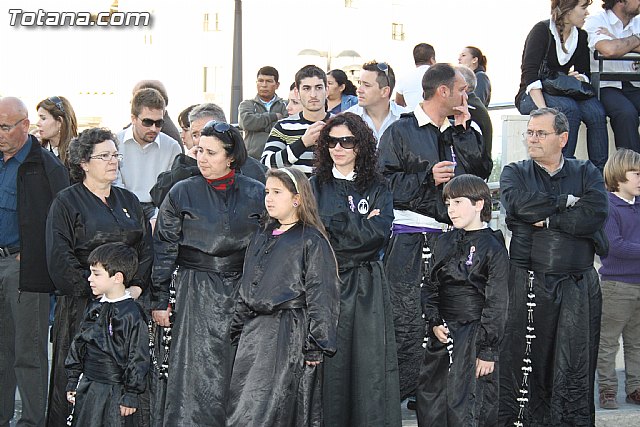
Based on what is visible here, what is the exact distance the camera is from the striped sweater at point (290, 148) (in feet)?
23.5

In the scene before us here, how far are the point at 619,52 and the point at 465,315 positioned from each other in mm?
4473

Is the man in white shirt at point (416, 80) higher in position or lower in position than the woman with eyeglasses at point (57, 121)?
higher

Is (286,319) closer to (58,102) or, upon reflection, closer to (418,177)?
(418,177)

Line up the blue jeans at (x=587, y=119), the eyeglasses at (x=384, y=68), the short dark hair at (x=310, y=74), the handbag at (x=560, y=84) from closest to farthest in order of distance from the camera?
the short dark hair at (x=310, y=74), the eyeglasses at (x=384, y=68), the handbag at (x=560, y=84), the blue jeans at (x=587, y=119)

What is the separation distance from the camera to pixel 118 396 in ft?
18.7

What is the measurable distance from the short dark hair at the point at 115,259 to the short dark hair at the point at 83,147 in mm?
699

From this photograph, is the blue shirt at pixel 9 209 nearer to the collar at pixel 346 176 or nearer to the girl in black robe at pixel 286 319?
the girl in black robe at pixel 286 319

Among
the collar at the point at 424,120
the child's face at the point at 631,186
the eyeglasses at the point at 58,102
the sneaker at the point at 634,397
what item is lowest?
the sneaker at the point at 634,397

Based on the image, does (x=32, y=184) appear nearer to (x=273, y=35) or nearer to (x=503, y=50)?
(x=503, y=50)

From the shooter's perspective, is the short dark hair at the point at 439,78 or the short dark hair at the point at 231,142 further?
the short dark hair at the point at 439,78

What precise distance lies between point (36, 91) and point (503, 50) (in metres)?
15.9

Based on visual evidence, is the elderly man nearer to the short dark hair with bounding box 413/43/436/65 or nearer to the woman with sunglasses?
the woman with sunglasses

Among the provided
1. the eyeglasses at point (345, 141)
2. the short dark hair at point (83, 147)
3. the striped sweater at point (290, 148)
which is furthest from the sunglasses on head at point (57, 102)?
the eyeglasses at point (345, 141)

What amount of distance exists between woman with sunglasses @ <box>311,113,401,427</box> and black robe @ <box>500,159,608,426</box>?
109 cm
